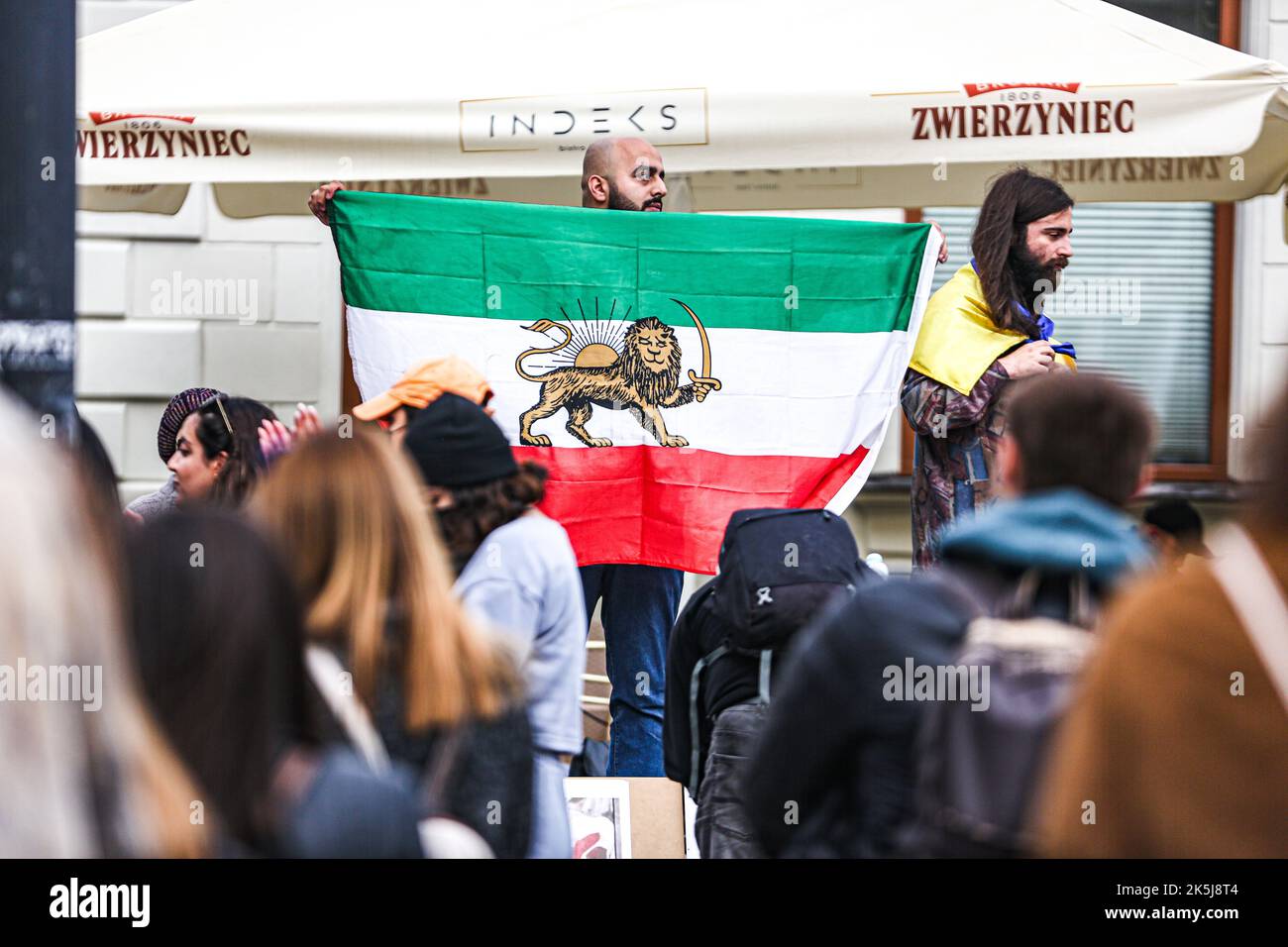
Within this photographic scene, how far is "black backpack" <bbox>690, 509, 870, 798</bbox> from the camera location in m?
3.46

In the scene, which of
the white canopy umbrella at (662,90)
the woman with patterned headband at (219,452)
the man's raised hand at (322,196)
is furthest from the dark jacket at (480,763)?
the man's raised hand at (322,196)

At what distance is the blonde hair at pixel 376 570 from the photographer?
2410mm

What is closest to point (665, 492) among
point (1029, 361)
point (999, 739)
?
point (1029, 361)

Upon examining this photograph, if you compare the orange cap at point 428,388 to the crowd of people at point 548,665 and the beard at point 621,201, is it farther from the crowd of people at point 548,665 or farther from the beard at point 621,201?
the beard at point 621,201

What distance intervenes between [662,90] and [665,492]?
4.11 feet

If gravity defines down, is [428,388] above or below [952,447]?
above

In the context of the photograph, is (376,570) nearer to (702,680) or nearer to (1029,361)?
(702,680)

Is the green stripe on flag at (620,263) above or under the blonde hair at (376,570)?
above

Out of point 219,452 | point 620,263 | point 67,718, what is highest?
point 620,263

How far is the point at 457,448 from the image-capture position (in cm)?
319

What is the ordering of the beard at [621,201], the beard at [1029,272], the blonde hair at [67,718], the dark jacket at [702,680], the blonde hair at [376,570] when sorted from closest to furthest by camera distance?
the blonde hair at [67,718], the blonde hair at [376,570], the dark jacket at [702,680], the beard at [1029,272], the beard at [621,201]

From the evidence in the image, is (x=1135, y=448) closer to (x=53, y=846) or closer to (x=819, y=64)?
(x=53, y=846)

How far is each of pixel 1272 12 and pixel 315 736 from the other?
7119 millimetres

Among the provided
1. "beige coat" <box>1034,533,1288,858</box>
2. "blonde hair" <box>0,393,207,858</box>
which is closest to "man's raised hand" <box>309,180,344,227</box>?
"blonde hair" <box>0,393,207,858</box>
